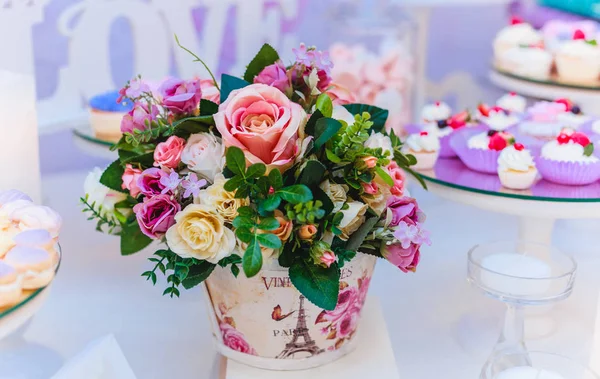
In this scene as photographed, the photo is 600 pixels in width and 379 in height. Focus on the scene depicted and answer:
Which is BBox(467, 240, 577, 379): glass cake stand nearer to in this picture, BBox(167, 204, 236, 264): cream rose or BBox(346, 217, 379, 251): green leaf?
BBox(346, 217, 379, 251): green leaf

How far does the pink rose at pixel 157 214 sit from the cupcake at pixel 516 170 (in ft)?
1.48

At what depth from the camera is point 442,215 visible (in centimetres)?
154

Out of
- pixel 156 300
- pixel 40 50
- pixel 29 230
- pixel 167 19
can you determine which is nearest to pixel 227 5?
pixel 167 19

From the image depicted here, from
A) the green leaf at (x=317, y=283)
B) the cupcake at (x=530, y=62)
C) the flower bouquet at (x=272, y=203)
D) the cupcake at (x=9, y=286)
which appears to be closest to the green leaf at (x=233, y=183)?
the flower bouquet at (x=272, y=203)

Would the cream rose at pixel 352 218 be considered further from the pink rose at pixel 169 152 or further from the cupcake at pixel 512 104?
the cupcake at pixel 512 104

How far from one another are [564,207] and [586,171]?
3.0 inches

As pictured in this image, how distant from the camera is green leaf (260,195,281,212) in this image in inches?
27.9

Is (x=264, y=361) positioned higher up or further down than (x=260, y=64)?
further down

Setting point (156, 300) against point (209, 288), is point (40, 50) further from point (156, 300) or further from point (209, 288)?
point (209, 288)

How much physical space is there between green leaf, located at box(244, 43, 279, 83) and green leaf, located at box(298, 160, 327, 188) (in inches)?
6.5

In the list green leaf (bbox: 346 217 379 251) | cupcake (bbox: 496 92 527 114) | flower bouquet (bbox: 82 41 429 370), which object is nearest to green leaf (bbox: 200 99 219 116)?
flower bouquet (bbox: 82 41 429 370)

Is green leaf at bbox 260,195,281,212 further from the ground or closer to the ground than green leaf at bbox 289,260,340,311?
further from the ground

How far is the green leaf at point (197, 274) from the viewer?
0.76 meters

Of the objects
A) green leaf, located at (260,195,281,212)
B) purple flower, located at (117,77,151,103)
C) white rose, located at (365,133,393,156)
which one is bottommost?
green leaf, located at (260,195,281,212)
